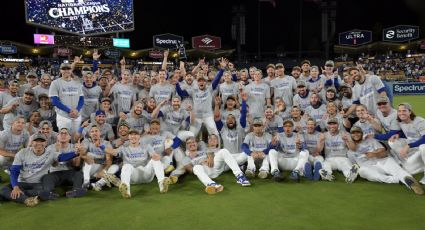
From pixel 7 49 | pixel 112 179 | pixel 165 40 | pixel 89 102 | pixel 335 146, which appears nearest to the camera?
pixel 112 179

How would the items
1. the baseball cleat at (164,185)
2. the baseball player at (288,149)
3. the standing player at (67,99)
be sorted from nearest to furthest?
1. the baseball cleat at (164,185)
2. the baseball player at (288,149)
3. the standing player at (67,99)

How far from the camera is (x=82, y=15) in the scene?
3012 centimetres

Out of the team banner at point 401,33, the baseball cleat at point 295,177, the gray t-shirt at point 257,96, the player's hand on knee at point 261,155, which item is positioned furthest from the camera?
the team banner at point 401,33

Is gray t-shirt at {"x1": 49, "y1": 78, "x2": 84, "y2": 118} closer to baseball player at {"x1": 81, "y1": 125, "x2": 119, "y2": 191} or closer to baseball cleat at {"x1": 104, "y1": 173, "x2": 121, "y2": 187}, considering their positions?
baseball player at {"x1": 81, "y1": 125, "x2": 119, "y2": 191}

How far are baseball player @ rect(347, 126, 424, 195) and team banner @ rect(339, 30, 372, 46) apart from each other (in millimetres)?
45126

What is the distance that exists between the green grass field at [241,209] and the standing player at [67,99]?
6.63 ft

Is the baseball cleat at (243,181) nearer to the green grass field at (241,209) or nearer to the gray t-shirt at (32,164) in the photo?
the green grass field at (241,209)

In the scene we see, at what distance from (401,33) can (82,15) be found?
3846 centimetres

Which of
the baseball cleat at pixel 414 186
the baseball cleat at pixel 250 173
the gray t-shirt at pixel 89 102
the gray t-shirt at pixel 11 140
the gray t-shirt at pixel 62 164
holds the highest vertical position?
the gray t-shirt at pixel 89 102

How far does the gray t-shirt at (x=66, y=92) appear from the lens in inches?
291

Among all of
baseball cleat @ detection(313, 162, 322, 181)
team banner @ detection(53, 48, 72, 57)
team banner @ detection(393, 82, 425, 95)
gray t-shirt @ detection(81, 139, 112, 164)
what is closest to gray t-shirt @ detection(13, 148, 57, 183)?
gray t-shirt @ detection(81, 139, 112, 164)

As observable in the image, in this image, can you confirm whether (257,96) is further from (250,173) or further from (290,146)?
(250,173)

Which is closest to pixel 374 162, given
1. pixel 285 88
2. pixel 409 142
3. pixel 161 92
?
pixel 409 142

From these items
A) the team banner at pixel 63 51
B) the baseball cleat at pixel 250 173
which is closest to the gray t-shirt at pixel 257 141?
the baseball cleat at pixel 250 173
